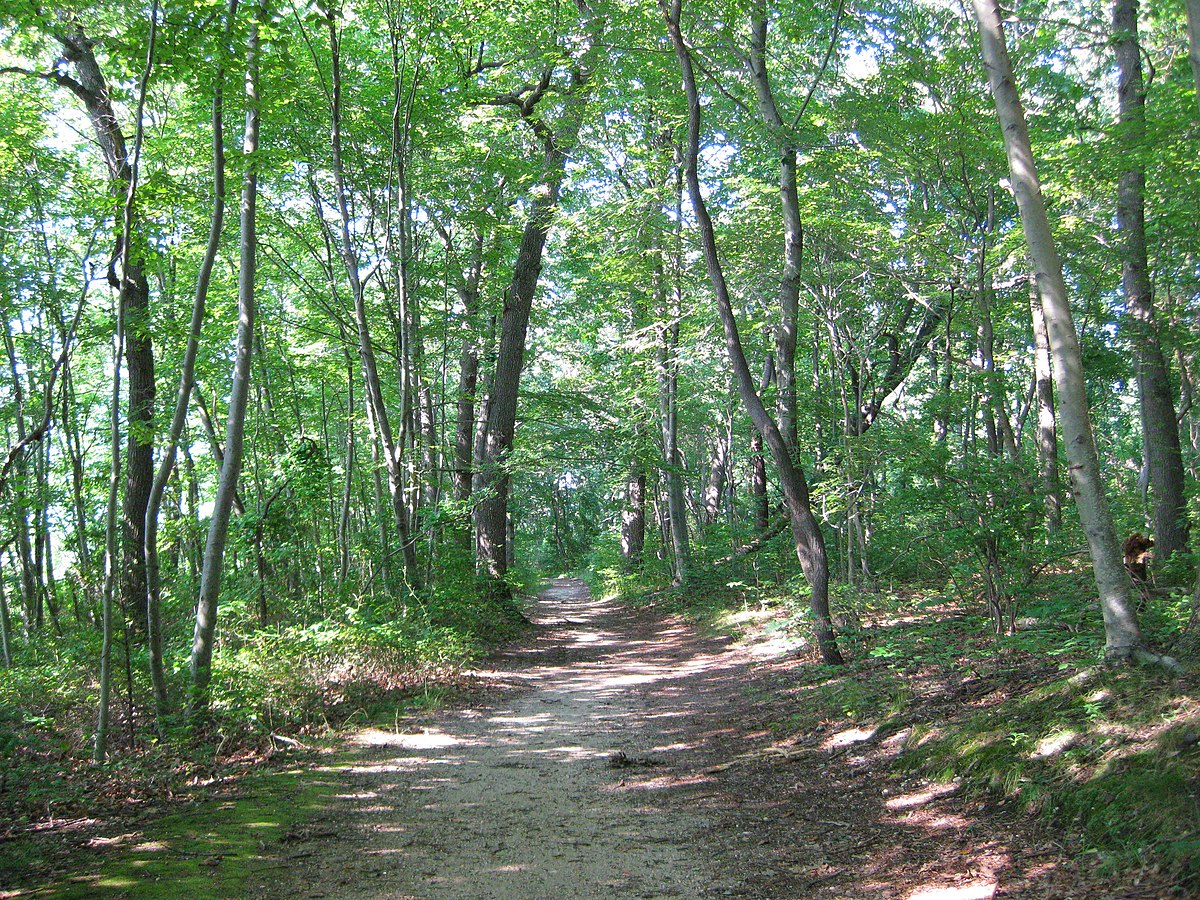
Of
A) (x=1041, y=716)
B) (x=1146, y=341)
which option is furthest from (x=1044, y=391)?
(x=1041, y=716)

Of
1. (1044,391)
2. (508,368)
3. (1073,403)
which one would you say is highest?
(508,368)

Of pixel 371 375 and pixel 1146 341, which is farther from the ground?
pixel 371 375

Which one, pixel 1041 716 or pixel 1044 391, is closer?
pixel 1041 716

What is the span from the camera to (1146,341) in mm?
9070

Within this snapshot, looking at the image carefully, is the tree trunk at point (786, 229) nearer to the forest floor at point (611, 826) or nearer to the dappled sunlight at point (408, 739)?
the forest floor at point (611, 826)

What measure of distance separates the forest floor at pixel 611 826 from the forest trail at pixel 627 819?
0.01 m

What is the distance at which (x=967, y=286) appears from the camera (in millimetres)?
11250

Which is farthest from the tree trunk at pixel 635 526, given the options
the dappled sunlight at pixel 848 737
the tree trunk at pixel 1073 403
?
the tree trunk at pixel 1073 403

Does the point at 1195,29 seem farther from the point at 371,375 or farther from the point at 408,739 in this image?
the point at 371,375

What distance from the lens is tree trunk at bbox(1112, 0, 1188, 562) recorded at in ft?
29.7

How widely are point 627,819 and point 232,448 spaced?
177 inches

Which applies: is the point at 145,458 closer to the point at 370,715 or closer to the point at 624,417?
the point at 370,715

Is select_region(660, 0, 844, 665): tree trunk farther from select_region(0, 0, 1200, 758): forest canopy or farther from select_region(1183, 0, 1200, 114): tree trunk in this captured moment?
select_region(1183, 0, 1200, 114): tree trunk

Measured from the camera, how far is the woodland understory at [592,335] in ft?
16.7
